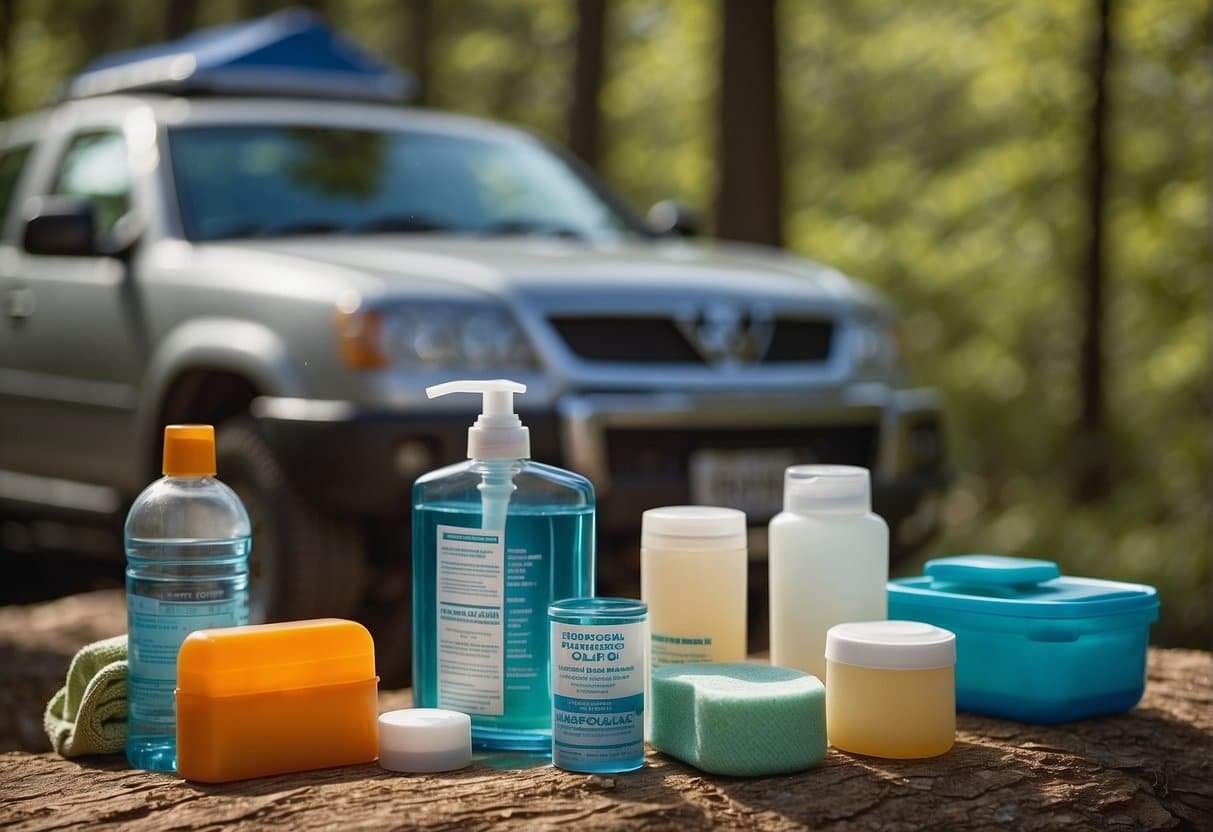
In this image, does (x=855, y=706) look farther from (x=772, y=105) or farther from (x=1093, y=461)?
(x=1093, y=461)

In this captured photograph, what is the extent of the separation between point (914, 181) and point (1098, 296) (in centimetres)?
632

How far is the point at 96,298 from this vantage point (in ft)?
16.4

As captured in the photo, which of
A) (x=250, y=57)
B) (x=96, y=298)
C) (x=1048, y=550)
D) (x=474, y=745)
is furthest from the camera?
(x=1048, y=550)

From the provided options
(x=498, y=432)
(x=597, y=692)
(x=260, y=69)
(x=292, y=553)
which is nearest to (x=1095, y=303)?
(x=260, y=69)

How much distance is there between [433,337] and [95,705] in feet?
5.74

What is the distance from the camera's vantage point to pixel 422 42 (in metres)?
17.0

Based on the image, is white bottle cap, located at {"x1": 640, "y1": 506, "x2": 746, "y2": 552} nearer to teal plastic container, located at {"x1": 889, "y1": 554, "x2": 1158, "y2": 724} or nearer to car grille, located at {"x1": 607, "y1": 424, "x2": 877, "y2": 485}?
teal plastic container, located at {"x1": 889, "y1": 554, "x2": 1158, "y2": 724}

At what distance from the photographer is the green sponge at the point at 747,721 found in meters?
2.27

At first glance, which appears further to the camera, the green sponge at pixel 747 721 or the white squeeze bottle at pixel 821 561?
the white squeeze bottle at pixel 821 561

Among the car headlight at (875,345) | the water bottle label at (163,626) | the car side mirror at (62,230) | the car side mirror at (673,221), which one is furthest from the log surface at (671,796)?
the car side mirror at (673,221)

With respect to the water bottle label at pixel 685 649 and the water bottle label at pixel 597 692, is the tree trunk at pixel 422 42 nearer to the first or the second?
the water bottle label at pixel 685 649

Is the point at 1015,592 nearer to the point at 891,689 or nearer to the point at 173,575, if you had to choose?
the point at 891,689

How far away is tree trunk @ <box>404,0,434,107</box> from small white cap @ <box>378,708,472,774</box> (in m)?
14.4

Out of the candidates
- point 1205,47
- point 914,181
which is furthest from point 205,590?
point 914,181
